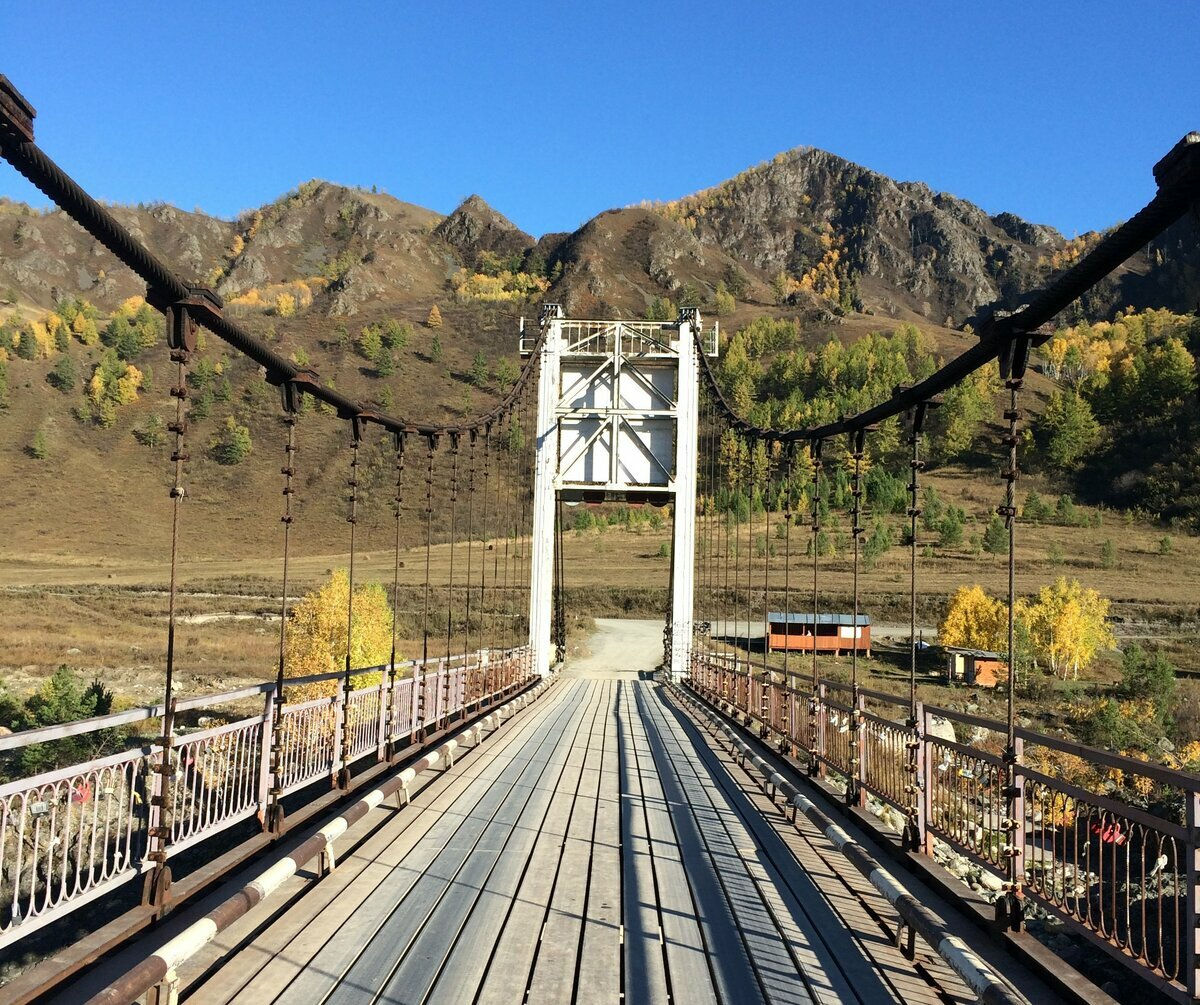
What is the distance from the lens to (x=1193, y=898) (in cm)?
332

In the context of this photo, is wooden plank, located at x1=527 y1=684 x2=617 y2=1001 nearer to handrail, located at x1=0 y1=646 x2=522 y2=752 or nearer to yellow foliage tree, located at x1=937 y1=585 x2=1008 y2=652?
handrail, located at x1=0 y1=646 x2=522 y2=752

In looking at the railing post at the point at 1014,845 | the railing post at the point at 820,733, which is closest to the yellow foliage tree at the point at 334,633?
the railing post at the point at 820,733

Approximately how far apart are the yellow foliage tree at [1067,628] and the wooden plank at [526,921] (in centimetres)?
5152

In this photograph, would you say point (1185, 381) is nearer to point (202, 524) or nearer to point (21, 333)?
point (202, 524)

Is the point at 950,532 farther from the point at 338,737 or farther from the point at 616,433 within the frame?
the point at 338,737

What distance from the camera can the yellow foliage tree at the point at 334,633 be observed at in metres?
38.8

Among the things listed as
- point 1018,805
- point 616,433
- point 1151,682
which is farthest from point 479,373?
point 1018,805

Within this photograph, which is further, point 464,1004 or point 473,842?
point 473,842

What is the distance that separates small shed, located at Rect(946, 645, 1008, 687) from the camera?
48.9 meters

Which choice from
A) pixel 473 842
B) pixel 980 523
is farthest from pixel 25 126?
pixel 980 523

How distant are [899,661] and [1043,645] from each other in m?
8.76

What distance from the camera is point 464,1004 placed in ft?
12.6

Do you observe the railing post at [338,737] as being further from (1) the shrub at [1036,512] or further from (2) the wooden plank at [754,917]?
(1) the shrub at [1036,512]

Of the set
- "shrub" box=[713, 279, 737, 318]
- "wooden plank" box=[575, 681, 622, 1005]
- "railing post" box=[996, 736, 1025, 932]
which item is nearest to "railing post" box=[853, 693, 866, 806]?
"wooden plank" box=[575, 681, 622, 1005]
